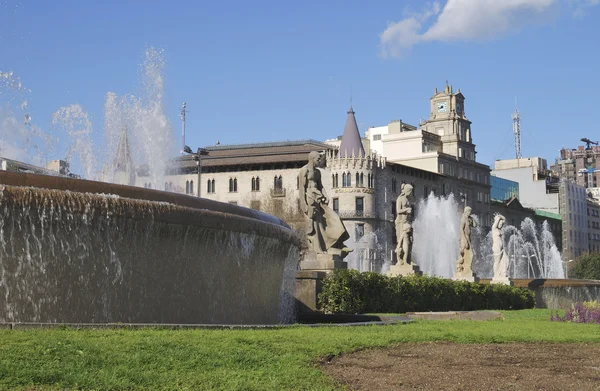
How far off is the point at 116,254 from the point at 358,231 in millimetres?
81098

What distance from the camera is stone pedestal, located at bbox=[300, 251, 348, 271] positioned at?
2041 centimetres

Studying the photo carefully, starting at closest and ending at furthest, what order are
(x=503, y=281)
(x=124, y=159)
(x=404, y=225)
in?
(x=404, y=225) → (x=124, y=159) → (x=503, y=281)

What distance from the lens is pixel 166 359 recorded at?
870 cm

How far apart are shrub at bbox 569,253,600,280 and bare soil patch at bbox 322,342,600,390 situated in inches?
3820

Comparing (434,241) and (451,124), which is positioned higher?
(451,124)

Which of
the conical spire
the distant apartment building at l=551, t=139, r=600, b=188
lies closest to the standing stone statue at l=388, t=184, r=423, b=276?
the conical spire

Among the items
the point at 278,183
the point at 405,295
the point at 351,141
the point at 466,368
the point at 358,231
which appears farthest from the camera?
the point at 351,141

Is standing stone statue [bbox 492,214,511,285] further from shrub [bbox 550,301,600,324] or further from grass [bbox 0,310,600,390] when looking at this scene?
grass [bbox 0,310,600,390]

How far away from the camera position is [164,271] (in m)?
12.9

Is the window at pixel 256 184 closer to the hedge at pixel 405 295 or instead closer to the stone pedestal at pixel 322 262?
the hedge at pixel 405 295

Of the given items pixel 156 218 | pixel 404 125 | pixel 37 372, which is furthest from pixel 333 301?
pixel 404 125

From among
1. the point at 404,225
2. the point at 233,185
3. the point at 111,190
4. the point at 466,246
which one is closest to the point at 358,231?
the point at 233,185

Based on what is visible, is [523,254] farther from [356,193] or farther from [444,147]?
[356,193]

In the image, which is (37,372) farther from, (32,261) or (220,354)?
(32,261)
